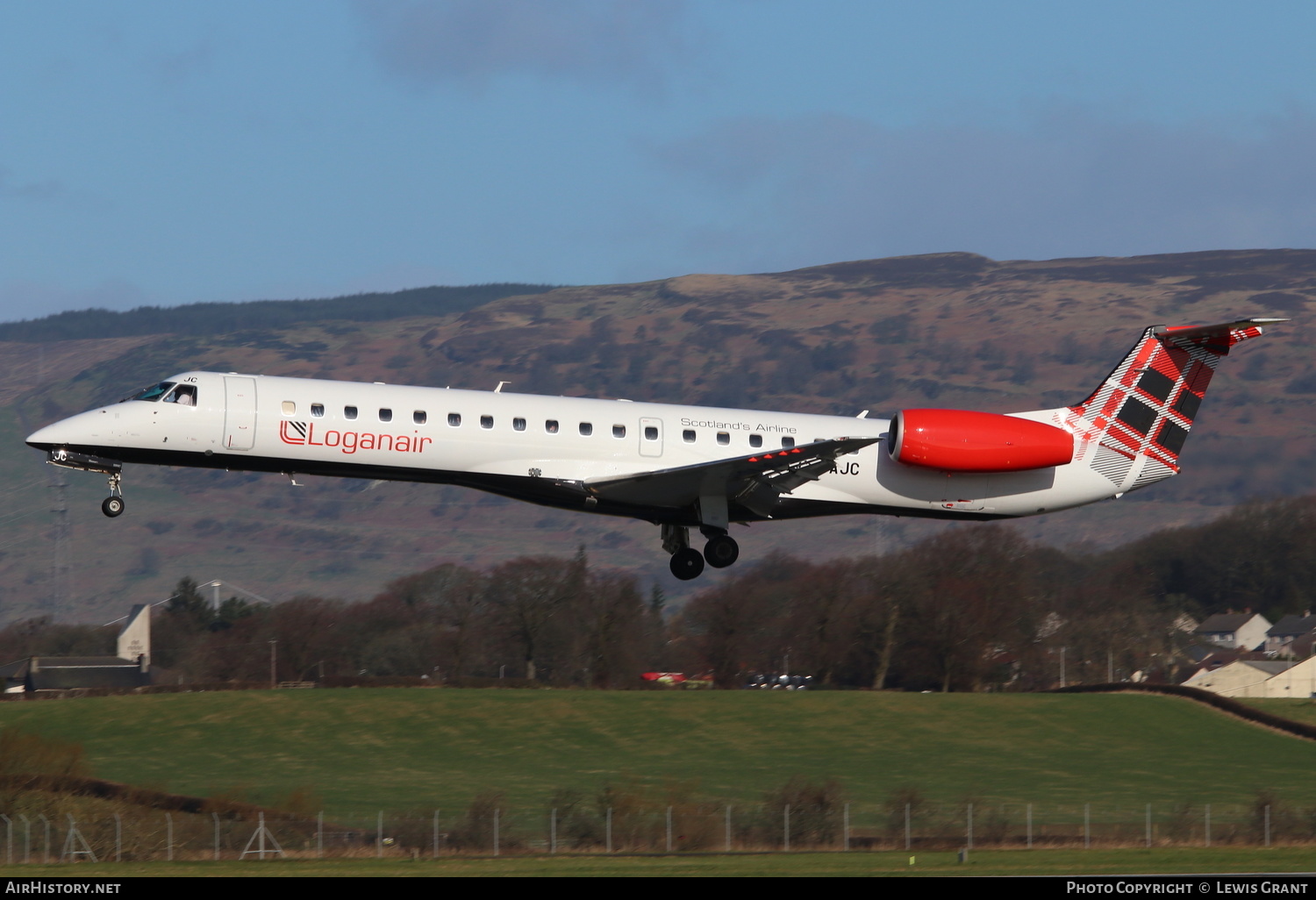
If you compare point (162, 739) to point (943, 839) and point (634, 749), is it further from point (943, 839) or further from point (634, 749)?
point (943, 839)

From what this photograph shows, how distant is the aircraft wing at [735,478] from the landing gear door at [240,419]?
624 cm

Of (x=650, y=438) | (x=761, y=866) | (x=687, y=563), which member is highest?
(x=650, y=438)

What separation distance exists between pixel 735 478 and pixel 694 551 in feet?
10.9

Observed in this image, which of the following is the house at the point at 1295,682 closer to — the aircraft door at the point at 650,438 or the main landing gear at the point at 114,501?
the aircraft door at the point at 650,438

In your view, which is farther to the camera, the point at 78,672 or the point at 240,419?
the point at 78,672

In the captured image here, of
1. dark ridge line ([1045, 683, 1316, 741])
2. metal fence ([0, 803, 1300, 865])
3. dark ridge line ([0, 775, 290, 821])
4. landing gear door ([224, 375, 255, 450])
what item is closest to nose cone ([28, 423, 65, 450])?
landing gear door ([224, 375, 255, 450])

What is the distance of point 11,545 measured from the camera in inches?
7308

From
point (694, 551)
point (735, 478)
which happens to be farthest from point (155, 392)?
point (694, 551)

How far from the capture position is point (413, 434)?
96.1ft

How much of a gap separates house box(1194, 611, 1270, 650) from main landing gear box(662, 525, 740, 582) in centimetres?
8235

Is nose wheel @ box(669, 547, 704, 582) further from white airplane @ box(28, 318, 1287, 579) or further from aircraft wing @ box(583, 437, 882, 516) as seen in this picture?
aircraft wing @ box(583, 437, 882, 516)

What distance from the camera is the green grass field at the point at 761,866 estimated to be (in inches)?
1172

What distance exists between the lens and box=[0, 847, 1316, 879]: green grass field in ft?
97.7

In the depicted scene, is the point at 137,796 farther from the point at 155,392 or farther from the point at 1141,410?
the point at 1141,410
